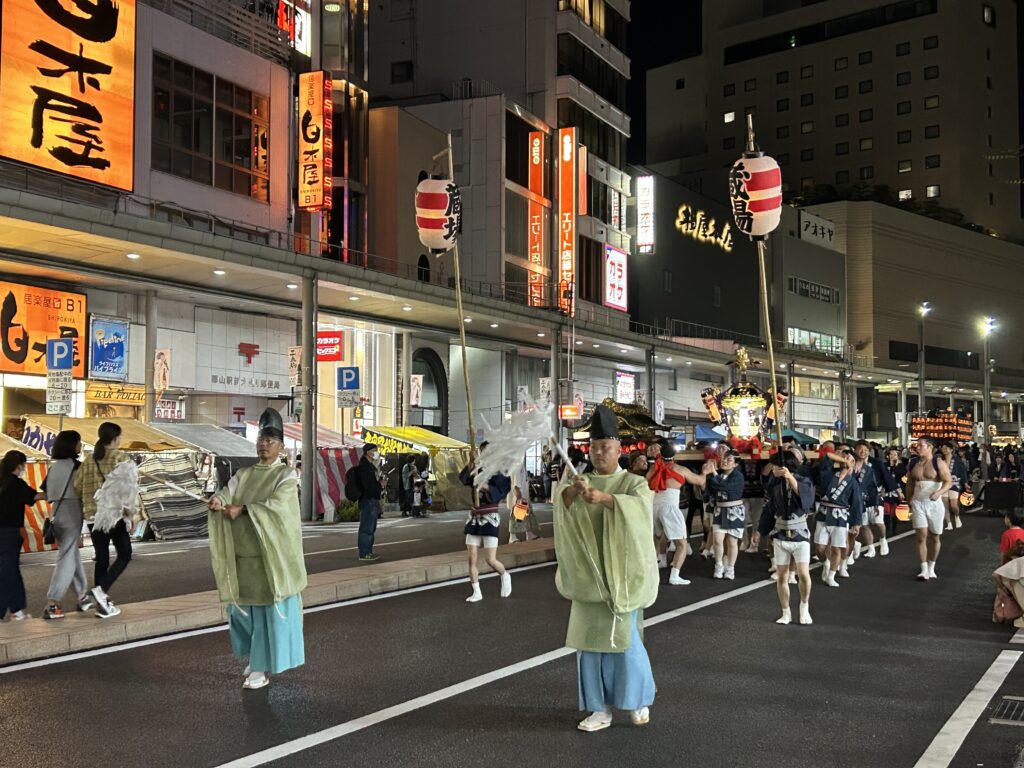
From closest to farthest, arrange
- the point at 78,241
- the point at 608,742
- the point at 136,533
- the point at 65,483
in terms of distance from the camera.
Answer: the point at 608,742 < the point at 65,483 < the point at 136,533 < the point at 78,241

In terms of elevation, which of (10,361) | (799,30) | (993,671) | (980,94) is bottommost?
(993,671)

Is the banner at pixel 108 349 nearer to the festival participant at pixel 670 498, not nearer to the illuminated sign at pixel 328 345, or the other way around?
the illuminated sign at pixel 328 345

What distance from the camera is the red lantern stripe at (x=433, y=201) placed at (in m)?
18.9

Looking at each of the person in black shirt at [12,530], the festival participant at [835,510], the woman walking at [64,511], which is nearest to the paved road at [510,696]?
the woman walking at [64,511]

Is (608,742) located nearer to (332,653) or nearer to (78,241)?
(332,653)

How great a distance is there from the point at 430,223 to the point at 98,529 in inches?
395

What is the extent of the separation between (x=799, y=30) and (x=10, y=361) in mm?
87228

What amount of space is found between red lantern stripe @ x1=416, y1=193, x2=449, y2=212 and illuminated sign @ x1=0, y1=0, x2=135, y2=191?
8.93 metres

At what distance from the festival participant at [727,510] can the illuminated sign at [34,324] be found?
14.6m

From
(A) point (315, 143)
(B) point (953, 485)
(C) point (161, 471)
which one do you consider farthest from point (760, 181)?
(A) point (315, 143)

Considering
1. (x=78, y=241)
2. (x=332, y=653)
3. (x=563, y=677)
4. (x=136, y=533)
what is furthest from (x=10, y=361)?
(x=563, y=677)

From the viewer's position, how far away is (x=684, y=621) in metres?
10.7

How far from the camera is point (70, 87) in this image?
23.2m

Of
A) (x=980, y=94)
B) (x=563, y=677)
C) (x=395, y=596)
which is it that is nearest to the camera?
(x=563, y=677)
